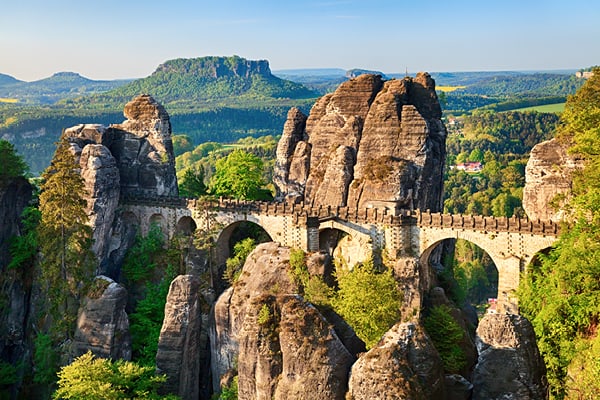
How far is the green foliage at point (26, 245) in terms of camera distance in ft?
152

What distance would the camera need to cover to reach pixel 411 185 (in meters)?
45.5

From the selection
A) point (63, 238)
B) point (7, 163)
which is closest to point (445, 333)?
point (63, 238)

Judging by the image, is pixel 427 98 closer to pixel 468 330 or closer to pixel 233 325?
pixel 468 330

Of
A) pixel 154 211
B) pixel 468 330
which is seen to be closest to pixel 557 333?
pixel 468 330

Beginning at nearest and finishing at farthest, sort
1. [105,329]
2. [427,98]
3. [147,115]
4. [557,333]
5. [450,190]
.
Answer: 1. [557,333]
2. [105,329]
3. [427,98]
4. [147,115]
5. [450,190]

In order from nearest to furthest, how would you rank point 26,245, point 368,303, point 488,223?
point 368,303 → point 488,223 → point 26,245

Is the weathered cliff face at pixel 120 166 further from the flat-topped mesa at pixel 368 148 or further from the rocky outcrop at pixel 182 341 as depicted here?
the rocky outcrop at pixel 182 341

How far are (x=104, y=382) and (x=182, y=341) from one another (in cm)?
731

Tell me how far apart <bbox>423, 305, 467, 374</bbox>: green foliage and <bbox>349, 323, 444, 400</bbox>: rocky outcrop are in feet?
58.6

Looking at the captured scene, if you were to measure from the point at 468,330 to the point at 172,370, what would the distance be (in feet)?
58.0

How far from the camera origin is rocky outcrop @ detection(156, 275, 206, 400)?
128 ft

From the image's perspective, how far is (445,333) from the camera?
129 ft

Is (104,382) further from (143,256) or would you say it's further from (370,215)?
(370,215)

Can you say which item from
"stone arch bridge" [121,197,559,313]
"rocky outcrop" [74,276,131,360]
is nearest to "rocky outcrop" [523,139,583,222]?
"stone arch bridge" [121,197,559,313]
